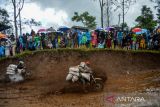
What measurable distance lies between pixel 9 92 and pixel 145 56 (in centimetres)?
1157

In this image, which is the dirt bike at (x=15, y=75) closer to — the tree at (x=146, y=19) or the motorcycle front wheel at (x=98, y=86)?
the motorcycle front wheel at (x=98, y=86)

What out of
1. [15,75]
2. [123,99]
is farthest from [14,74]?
[123,99]

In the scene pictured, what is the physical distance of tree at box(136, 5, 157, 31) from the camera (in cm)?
5062

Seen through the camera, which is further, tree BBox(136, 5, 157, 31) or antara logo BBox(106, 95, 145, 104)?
tree BBox(136, 5, 157, 31)

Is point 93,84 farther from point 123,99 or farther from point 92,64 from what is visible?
point 92,64

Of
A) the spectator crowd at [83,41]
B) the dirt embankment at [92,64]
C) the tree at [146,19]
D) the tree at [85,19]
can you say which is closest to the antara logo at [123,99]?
the dirt embankment at [92,64]

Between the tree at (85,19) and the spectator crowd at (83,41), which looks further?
the tree at (85,19)

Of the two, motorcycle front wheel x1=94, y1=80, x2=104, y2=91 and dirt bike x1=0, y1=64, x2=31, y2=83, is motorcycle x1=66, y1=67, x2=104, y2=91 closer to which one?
motorcycle front wheel x1=94, y1=80, x2=104, y2=91

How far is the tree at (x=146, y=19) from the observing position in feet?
166

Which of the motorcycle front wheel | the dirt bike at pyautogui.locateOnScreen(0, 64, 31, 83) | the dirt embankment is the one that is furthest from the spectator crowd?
the motorcycle front wheel

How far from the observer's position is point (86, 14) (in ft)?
223

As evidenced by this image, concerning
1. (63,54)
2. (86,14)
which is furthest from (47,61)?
(86,14)

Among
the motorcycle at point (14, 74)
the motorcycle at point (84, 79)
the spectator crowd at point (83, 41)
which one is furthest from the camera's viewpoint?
the spectator crowd at point (83, 41)

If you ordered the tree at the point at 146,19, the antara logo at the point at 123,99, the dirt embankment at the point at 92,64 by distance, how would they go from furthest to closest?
the tree at the point at 146,19
the dirt embankment at the point at 92,64
the antara logo at the point at 123,99
